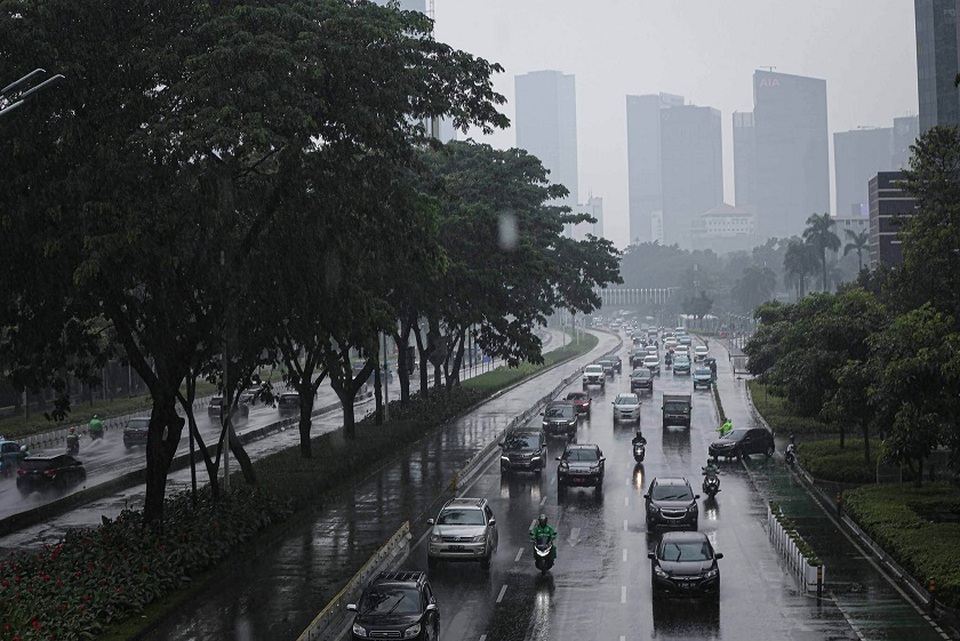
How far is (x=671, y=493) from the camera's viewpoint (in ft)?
115

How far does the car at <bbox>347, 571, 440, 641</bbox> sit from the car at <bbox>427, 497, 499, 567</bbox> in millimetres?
5792

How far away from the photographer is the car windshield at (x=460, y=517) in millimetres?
30234

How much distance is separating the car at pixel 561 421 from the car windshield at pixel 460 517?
2935 cm

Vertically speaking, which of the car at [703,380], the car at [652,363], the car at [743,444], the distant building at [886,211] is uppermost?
the distant building at [886,211]

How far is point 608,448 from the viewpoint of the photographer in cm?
5525

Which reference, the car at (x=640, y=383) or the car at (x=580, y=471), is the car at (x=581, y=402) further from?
the car at (x=580, y=471)

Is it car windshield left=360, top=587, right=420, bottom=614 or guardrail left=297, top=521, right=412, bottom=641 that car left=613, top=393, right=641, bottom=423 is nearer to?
guardrail left=297, top=521, right=412, bottom=641

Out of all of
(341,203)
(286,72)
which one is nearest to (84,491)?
(341,203)

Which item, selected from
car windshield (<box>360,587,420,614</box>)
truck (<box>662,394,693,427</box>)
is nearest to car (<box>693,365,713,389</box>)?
truck (<box>662,394,693,427</box>)

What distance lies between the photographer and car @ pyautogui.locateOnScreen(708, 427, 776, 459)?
50062 millimetres

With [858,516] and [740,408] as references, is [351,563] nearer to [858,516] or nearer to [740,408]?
[858,516]

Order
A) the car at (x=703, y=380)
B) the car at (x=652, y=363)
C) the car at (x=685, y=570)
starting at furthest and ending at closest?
1. the car at (x=652, y=363)
2. the car at (x=703, y=380)
3. the car at (x=685, y=570)

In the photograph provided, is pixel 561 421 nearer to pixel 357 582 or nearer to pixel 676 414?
pixel 676 414

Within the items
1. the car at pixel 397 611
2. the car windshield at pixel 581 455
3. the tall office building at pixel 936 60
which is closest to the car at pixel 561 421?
the car windshield at pixel 581 455
